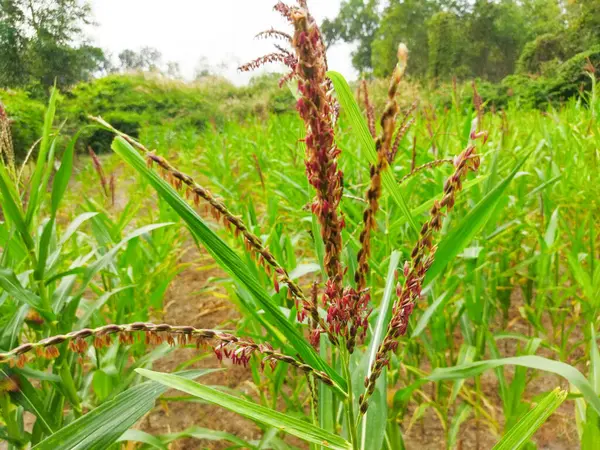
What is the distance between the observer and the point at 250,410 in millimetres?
423

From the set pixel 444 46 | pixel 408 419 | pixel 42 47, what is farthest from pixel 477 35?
pixel 408 419

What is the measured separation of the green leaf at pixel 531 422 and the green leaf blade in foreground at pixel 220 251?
186 mm

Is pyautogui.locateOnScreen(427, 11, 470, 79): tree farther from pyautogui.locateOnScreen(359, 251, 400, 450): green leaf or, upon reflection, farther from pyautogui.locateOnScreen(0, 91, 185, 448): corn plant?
pyautogui.locateOnScreen(359, 251, 400, 450): green leaf

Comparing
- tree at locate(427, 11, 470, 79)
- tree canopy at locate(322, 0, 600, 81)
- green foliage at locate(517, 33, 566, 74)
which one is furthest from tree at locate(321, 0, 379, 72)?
green foliage at locate(517, 33, 566, 74)

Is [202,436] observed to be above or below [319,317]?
below

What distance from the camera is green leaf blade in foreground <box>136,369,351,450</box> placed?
40 centimetres

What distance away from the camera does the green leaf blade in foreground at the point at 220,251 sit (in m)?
0.42

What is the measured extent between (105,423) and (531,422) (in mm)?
473

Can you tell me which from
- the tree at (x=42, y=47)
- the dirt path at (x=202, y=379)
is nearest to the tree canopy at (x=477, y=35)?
the tree at (x=42, y=47)

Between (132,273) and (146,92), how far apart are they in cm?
1302

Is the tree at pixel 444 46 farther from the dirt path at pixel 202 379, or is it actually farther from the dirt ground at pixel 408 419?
the dirt ground at pixel 408 419

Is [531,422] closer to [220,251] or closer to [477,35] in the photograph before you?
[220,251]

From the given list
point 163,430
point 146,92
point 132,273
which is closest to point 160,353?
point 163,430

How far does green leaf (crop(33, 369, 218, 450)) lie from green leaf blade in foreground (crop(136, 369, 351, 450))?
0.11 m
